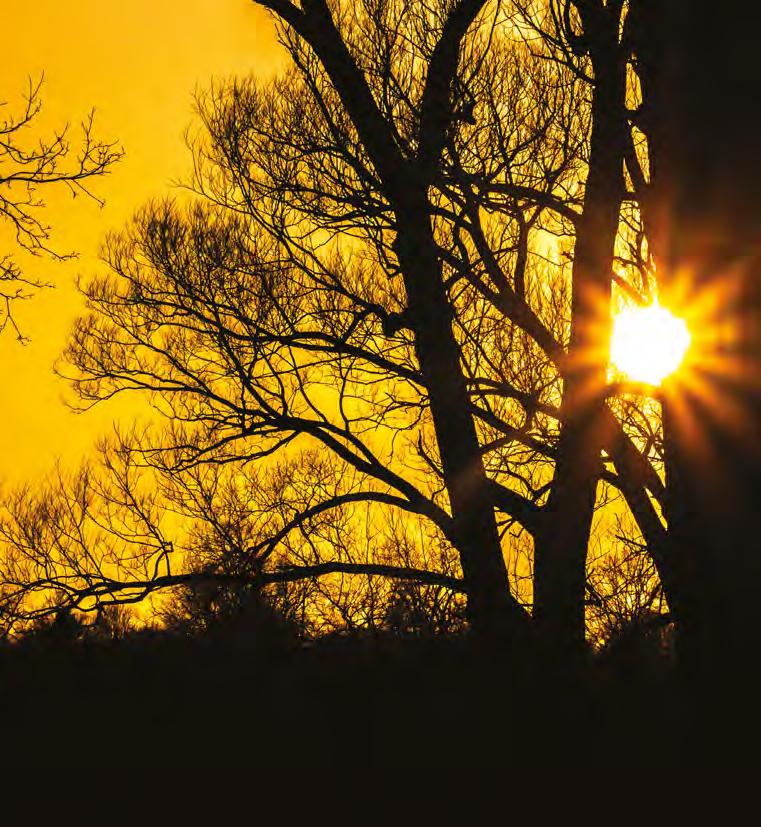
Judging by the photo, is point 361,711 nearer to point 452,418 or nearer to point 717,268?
point 717,268

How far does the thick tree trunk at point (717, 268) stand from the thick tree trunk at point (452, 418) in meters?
4.05

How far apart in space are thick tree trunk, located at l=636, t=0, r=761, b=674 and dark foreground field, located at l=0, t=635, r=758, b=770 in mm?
1265

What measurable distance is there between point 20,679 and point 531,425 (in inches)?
262

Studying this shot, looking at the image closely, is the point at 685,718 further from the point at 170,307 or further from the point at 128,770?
the point at 170,307

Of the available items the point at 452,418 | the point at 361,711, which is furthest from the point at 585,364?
the point at 361,711

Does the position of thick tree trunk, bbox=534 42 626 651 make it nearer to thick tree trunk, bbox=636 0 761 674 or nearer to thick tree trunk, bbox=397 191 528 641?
thick tree trunk, bbox=397 191 528 641

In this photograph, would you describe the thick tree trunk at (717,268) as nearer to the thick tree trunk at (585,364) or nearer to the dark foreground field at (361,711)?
the dark foreground field at (361,711)

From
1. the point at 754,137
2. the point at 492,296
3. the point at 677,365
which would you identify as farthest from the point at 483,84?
the point at 754,137

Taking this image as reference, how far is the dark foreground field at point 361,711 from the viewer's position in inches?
101

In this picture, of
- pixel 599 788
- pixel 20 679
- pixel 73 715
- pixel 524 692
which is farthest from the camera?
pixel 20 679

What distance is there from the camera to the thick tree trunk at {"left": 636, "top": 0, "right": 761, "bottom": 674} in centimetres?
410

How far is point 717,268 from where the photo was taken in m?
4.29

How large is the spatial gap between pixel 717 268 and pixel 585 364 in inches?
168

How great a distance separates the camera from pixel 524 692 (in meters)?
2.80
